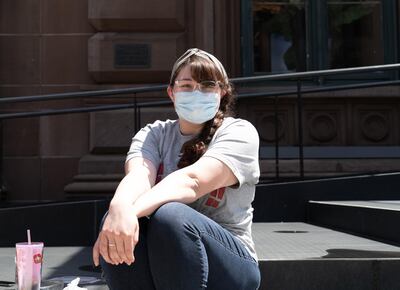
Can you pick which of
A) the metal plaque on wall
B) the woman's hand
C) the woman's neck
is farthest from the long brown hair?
the metal plaque on wall

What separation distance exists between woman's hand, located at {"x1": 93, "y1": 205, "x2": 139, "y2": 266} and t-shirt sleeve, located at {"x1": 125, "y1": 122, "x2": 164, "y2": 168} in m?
0.43

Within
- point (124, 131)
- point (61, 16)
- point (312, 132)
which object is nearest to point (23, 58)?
point (61, 16)

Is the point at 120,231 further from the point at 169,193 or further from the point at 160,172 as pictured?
the point at 160,172

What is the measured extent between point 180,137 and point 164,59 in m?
4.68

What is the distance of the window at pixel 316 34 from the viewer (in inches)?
312

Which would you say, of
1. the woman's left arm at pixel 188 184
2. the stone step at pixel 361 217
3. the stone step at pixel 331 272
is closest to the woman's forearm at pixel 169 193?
the woman's left arm at pixel 188 184

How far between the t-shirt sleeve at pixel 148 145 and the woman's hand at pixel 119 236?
43 cm

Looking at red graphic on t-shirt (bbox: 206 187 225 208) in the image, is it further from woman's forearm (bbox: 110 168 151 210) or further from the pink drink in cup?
the pink drink in cup

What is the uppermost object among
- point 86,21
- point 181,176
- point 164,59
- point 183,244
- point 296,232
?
point 86,21

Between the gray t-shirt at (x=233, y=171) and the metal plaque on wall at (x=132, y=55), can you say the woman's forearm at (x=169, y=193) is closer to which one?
the gray t-shirt at (x=233, y=171)

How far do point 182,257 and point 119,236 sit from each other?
0.24 metres

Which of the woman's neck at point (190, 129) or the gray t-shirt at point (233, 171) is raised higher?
the woman's neck at point (190, 129)

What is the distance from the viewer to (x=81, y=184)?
23.1ft

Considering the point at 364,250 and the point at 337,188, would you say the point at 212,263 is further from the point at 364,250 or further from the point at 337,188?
the point at 337,188
